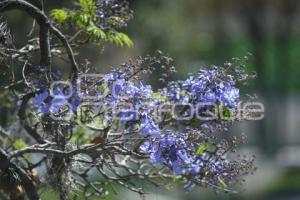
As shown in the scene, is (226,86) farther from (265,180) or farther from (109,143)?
(265,180)

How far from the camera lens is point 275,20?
1519cm

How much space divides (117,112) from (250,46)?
13041 mm

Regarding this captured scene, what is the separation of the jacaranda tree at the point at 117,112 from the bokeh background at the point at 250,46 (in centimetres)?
582

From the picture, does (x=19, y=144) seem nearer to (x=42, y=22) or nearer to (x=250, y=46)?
(x=42, y=22)

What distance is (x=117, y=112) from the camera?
3.02 metres

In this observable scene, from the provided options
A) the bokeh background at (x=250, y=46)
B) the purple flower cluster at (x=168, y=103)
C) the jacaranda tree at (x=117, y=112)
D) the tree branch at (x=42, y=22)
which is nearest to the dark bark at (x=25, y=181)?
the jacaranda tree at (x=117, y=112)

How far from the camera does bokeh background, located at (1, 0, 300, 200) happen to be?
38.9 feet

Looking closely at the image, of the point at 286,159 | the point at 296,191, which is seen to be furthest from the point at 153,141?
the point at 286,159

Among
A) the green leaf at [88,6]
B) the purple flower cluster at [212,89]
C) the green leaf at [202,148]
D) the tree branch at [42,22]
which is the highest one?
the green leaf at [88,6]

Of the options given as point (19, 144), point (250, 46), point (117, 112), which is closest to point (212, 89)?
point (117, 112)

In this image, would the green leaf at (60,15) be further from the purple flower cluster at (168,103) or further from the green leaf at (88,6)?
the purple flower cluster at (168,103)

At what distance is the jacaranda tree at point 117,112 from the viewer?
9.82 ft

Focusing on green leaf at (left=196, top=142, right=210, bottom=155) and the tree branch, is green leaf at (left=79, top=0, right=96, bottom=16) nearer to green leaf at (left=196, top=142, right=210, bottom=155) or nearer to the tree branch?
the tree branch

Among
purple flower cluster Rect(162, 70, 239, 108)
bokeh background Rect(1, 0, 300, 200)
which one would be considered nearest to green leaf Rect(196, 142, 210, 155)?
purple flower cluster Rect(162, 70, 239, 108)
